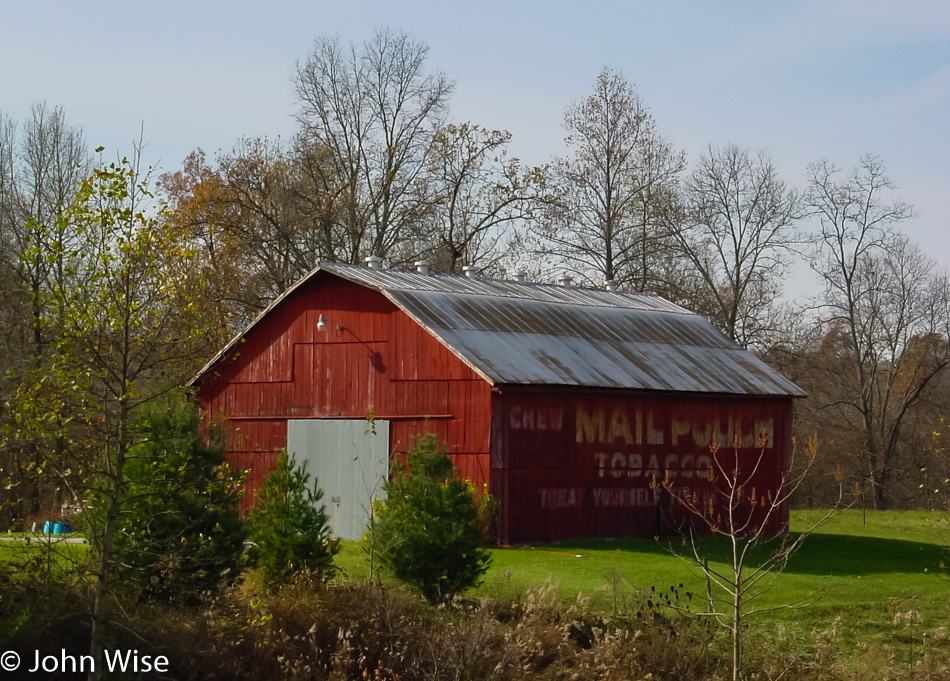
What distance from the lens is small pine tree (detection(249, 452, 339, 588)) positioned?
631 inches

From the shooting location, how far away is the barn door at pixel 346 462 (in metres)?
25.4

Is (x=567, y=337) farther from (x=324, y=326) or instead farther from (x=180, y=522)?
(x=180, y=522)

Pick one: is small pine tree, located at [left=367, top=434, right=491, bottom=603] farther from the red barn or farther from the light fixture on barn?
the light fixture on barn

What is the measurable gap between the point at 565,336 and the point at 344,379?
17.2 feet

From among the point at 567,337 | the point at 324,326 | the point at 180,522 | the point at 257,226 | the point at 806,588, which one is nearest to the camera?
the point at 180,522

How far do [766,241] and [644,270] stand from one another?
Result: 198 inches

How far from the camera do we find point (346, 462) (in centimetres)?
2597

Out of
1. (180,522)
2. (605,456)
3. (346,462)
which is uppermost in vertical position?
(605,456)

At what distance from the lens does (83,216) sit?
1055cm

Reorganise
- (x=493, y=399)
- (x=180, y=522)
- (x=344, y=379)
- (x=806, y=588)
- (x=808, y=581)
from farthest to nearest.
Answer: (x=344, y=379), (x=493, y=399), (x=808, y=581), (x=806, y=588), (x=180, y=522)

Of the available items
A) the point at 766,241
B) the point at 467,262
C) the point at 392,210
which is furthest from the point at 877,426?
the point at 392,210

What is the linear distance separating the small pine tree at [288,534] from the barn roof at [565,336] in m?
7.54

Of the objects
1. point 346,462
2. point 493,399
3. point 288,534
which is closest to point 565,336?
point 493,399

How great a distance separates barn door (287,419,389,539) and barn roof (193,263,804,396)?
8.71 feet
